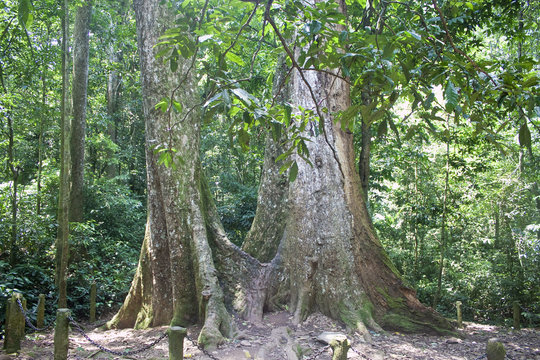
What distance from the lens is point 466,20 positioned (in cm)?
693

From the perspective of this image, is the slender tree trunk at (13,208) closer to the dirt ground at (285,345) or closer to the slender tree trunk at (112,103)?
the dirt ground at (285,345)

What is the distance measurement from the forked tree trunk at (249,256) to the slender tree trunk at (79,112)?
4458 mm

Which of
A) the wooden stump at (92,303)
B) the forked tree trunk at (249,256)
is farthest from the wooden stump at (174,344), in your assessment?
Result: the wooden stump at (92,303)

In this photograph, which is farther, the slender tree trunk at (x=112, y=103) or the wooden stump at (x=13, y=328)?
the slender tree trunk at (x=112, y=103)

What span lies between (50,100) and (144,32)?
4.20 m

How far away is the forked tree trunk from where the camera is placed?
18.0 ft

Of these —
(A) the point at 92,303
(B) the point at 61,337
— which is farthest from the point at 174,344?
(A) the point at 92,303

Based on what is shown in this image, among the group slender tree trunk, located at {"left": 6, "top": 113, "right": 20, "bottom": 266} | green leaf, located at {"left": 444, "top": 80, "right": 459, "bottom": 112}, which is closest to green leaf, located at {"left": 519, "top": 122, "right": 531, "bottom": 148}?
green leaf, located at {"left": 444, "top": 80, "right": 459, "bottom": 112}

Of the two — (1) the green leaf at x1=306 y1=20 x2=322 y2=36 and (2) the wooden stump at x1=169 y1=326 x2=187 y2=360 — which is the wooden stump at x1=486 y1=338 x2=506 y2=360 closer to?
(2) the wooden stump at x1=169 y1=326 x2=187 y2=360

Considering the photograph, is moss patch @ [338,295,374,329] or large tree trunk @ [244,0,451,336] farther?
large tree trunk @ [244,0,451,336]

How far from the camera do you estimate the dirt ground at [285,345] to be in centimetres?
450

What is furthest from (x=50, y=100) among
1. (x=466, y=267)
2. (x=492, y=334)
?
(x=466, y=267)

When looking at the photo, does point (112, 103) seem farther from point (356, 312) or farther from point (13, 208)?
point (356, 312)

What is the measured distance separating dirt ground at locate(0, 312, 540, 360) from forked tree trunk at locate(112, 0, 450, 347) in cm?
21
